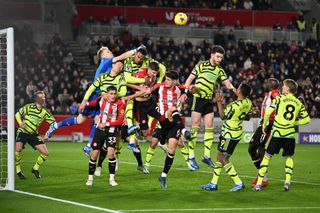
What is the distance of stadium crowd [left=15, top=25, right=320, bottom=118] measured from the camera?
38.8 m

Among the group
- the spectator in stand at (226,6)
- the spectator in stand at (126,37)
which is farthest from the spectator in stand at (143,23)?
the spectator in stand at (226,6)

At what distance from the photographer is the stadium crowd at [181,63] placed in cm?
3875

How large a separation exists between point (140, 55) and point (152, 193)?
4.78m

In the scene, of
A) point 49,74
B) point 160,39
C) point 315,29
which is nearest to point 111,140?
point 49,74

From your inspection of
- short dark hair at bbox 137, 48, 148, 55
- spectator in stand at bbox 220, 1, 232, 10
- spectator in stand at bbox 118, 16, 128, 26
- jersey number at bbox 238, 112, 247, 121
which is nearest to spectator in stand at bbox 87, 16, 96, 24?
spectator in stand at bbox 118, 16, 128, 26

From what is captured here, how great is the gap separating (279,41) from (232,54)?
494cm

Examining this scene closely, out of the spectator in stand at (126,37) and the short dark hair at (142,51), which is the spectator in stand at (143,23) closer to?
the spectator in stand at (126,37)

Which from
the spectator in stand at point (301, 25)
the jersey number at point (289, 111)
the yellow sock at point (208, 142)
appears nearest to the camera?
the jersey number at point (289, 111)

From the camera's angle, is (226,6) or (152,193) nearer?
(152,193)

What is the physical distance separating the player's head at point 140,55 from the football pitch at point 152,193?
2.77m

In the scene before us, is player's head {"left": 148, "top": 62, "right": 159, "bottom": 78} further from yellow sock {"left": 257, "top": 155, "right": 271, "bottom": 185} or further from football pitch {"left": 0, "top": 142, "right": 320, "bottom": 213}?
yellow sock {"left": 257, "top": 155, "right": 271, "bottom": 185}

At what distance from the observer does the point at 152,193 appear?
16688 mm

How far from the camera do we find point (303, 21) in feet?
166

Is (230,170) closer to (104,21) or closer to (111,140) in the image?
(111,140)
